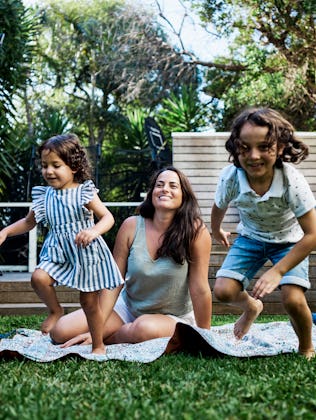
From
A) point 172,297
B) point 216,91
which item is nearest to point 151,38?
point 216,91

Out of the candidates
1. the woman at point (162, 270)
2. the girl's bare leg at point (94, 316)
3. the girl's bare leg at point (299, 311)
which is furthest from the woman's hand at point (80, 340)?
the girl's bare leg at point (299, 311)

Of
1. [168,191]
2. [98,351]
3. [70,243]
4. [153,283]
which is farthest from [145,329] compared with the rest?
[168,191]

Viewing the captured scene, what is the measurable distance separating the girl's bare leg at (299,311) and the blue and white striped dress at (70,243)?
30.0 inches

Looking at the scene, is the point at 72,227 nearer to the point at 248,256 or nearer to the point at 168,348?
the point at 168,348

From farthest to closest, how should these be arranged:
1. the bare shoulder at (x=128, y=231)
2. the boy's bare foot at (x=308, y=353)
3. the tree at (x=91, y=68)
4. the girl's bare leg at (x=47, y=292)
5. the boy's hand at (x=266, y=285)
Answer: the tree at (x=91, y=68) → the bare shoulder at (x=128, y=231) → the girl's bare leg at (x=47, y=292) → the boy's bare foot at (x=308, y=353) → the boy's hand at (x=266, y=285)

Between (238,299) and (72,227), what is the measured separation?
2.95 feet

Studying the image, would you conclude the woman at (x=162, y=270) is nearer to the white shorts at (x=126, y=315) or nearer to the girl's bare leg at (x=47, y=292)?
the white shorts at (x=126, y=315)

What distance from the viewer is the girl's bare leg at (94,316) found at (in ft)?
10.2

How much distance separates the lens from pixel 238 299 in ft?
11.1

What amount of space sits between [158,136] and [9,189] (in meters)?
2.75

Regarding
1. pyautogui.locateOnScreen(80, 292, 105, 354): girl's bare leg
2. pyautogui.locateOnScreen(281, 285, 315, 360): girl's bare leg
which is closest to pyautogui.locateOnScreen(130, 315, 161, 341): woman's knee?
pyautogui.locateOnScreen(80, 292, 105, 354): girl's bare leg

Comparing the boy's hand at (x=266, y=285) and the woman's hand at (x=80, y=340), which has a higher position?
the boy's hand at (x=266, y=285)

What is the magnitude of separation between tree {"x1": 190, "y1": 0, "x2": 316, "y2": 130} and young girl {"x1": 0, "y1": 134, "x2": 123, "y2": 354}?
12.3 meters

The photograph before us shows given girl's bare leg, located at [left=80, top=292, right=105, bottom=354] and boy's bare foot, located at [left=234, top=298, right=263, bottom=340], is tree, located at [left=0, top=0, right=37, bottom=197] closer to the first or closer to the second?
boy's bare foot, located at [left=234, top=298, right=263, bottom=340]
